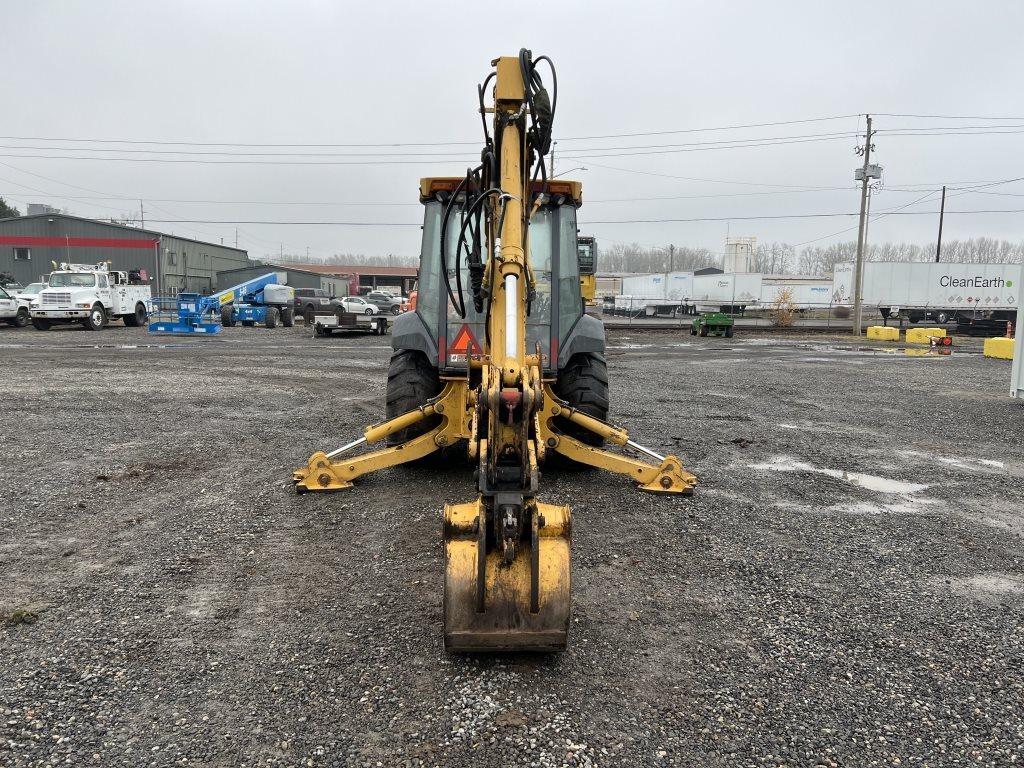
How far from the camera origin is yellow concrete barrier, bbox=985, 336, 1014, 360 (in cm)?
2031

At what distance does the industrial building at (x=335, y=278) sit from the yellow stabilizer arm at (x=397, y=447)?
50240 millimetres

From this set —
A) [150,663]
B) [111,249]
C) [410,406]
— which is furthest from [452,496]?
[111,249]

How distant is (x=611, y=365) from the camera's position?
17516mm

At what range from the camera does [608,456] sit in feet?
18.8

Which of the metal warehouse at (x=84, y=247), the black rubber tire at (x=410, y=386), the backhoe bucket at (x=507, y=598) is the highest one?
the metal warehouse at (x=84, y=247)

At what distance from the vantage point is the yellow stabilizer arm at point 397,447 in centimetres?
578

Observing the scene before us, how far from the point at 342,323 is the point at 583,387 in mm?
21115

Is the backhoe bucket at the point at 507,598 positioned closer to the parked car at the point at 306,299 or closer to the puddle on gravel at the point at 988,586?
the puddle on gravel at the point at 988,586

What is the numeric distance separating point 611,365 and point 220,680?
15012 mm

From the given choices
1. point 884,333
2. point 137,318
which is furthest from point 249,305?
point 884,333

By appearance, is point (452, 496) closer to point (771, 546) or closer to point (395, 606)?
point (395, 606)

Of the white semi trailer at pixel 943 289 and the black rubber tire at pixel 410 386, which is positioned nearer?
the black rubber tire at pixel 410 386

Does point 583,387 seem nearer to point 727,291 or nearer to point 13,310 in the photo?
point 13,310

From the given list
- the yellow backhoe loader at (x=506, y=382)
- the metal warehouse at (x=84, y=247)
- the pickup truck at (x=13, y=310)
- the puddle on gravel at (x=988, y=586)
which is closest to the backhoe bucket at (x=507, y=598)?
the yellow backhoe loader at (x=506, y=382)
